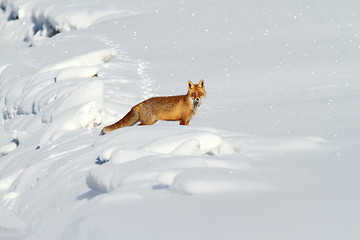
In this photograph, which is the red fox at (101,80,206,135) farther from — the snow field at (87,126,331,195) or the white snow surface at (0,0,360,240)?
the snow field at (87,126,331,195)

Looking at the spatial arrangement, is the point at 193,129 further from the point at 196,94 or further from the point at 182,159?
the point at 182,159

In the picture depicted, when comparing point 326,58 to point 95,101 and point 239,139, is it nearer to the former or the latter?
point 95,101

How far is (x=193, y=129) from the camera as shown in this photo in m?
6.29

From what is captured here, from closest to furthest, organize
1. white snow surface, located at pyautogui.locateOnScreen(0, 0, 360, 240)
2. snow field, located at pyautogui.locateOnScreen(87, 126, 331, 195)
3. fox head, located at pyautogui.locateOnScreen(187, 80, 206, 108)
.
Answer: white snow surface, located at pyautogui.locateOnScreen(0, 0, 360, 240) < snow field, located at pyautogui.locateOnScreen(87, 126, 331, 195) < fox head, located at pyautogui.locateOnScreen(187, 80, 206, 108)

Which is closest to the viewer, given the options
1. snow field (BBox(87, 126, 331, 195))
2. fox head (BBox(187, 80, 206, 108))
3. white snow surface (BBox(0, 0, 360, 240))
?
white snow surface (BBox(0, 0, 360, 240))

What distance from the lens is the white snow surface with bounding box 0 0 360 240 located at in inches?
151

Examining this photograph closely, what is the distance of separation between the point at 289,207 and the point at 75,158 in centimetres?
364

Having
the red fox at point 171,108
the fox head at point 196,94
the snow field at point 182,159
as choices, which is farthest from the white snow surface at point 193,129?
the fox head at point 196,94

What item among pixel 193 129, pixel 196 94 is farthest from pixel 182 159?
pixel 196 94

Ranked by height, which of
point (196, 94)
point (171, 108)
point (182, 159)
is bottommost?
point (171, 108)

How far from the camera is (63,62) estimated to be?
1470cm

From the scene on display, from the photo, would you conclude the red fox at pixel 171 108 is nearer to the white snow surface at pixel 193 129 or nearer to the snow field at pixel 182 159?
the white snow surface at pixel 193 129

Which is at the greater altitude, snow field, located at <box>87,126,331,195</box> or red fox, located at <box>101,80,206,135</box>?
snow field, located at <box>87,126,331,195</box>

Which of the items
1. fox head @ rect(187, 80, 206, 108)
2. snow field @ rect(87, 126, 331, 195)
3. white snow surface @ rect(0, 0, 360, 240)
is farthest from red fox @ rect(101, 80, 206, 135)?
snow field @ rect(87, 126, 331, 195)
